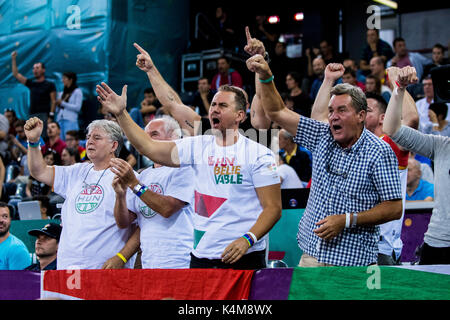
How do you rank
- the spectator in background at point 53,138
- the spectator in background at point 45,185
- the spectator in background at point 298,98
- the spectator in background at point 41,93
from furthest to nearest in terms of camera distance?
the spectator in background at point 41,93 → the spectator in background at point 53,138 → the spectator in background at point 298,98 → the spectator in background at point 45,185

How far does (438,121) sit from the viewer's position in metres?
8.29

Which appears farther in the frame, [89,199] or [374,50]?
[374,50]

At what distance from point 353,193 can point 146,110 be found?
7.53 m

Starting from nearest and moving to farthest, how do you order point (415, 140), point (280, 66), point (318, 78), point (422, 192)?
1. point (415, 140)
2. point (422, 192)
3. point (318, 78)
4. point (280, 66)

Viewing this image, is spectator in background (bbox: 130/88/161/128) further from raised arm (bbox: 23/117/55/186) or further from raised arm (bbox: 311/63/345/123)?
raised arm (bbox: 311/63/345/123)

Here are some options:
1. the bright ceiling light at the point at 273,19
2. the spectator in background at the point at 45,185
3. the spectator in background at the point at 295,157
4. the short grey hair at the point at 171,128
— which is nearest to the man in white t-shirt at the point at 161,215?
the short grey hair at the point at 171,128

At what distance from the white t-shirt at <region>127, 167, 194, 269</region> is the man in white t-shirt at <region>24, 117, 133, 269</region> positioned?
25cm

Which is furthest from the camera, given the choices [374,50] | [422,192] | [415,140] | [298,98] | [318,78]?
[374,50]

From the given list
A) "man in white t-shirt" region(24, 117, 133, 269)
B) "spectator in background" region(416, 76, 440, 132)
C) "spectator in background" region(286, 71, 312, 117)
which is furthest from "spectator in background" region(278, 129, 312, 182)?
"man in white t-shirt" region(24, 117, 133, 269)

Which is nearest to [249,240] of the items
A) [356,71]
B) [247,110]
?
[247,110]

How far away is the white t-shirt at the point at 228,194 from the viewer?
371 centimetres

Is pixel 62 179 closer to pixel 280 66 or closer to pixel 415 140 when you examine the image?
pixel 415 140

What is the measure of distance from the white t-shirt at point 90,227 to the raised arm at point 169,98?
812 millimetres

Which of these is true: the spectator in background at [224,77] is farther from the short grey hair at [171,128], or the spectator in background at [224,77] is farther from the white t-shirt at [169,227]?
the white t-shirt at [169,227]
